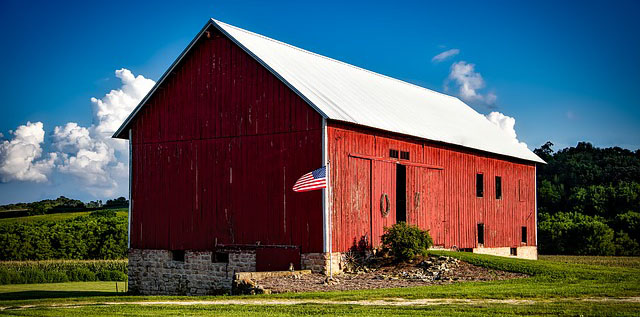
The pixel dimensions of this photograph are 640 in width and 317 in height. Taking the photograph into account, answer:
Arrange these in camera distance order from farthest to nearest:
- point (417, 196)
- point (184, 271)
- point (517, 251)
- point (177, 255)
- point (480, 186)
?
point (517, 251) < point (480, 186) < point (417, 196) < point (177, 255) < point (184, 271)

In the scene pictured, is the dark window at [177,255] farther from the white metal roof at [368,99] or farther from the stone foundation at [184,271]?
the white metal roof at [368,99]

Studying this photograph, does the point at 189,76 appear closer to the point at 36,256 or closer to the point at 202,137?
the point at 202,137

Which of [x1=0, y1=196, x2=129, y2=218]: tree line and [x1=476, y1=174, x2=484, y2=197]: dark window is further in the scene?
[x1=0, y1=196, x2=129, y2=218]: tree line

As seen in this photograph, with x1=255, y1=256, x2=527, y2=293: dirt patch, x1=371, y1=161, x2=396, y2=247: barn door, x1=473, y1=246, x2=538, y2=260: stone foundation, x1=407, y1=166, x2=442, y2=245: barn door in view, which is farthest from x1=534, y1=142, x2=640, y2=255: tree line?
x1=255, y1=256, x2=527, y2=293: dirt patch

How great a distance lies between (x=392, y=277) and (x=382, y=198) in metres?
4.49

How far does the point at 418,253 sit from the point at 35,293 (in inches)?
664

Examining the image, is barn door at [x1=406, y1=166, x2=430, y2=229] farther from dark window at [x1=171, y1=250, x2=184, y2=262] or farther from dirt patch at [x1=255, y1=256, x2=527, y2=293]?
dark window at [x1=171, y1=250, x2=184, y2=262]

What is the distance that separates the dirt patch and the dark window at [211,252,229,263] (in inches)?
182

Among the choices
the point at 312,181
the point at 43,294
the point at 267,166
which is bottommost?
the point at 43,294

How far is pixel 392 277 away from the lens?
24.3 metres

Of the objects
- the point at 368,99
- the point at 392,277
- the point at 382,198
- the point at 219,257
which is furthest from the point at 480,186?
the point at 219,257

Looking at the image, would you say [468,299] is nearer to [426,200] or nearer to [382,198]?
[382,198]

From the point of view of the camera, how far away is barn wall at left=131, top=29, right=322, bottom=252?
2628 centimetres

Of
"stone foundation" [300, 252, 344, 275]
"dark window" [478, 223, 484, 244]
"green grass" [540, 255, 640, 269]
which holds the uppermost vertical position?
"dark window" [478, 223, 484, 244]
